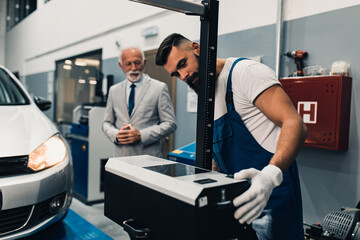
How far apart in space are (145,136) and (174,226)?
1.54 m

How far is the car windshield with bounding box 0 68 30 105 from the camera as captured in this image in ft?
8.44

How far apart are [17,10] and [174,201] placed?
12.3 meters

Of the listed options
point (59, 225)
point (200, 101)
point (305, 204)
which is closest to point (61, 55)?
point (59, 225)

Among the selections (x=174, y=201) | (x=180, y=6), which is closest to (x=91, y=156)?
(x=180, y=6)

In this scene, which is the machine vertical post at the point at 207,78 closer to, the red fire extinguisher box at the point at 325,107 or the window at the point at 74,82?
the red fire extinguisher box at the point at 325,107

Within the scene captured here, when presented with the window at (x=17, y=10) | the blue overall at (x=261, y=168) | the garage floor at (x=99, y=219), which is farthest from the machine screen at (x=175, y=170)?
the window at (x=17, y=10)

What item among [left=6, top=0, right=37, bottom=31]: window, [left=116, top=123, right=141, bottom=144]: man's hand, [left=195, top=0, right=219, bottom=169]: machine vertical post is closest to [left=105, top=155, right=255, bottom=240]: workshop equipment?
[left=195, top=0, right=219, bottom=169]: machine vertical post

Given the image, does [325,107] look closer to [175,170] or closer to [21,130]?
[175,170]

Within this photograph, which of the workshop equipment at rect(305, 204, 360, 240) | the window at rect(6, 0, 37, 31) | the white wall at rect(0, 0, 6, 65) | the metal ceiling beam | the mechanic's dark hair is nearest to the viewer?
the metal ceiling beam

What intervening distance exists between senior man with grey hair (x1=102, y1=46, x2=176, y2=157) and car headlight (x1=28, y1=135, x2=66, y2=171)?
363 millimetres

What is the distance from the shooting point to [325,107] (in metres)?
2.26

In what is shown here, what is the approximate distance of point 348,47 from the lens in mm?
2262

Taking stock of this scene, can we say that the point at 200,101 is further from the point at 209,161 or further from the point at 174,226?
the point at 174,226

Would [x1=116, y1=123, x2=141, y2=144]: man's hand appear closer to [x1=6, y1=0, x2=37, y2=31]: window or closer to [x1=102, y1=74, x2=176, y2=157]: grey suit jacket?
[x1=102, y1=74, x2=176, y2=157]: grey suit jacket
